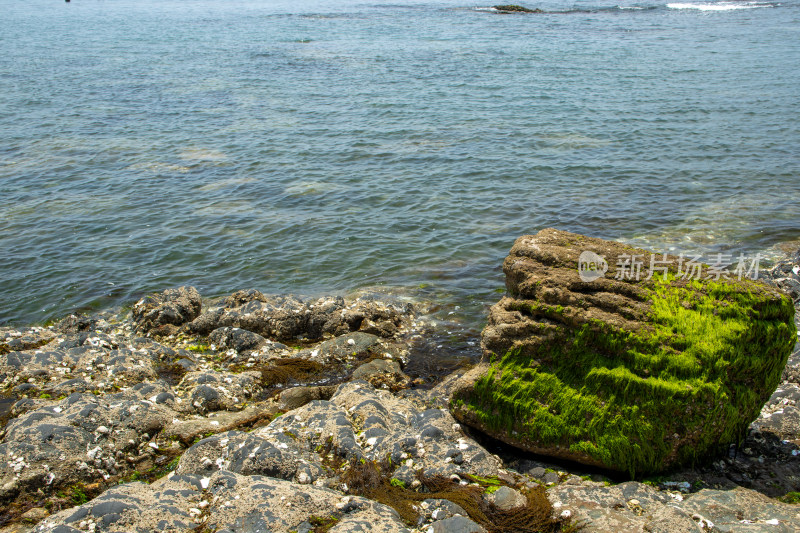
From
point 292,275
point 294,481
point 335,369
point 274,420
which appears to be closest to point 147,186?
point 292,275

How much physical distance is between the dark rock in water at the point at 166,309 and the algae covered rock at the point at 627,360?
22.3 ft

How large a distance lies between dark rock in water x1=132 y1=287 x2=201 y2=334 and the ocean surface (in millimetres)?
1219

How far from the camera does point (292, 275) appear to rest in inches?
581

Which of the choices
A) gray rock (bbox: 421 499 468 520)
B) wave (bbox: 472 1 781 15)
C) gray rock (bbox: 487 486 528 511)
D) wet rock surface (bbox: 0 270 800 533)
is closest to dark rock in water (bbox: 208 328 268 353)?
wet rock surface (bbox: 0 270 800 533)

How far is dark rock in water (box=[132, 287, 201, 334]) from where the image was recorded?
39.8 feet

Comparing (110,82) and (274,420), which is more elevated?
(110,82)

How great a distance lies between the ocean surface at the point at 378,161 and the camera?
49.4ft

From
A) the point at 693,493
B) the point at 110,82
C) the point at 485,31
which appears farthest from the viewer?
the point at 485,31

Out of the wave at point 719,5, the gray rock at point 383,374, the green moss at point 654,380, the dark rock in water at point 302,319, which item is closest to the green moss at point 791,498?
the green moss at point 654,380

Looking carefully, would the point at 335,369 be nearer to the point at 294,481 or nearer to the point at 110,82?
the point at 294,481

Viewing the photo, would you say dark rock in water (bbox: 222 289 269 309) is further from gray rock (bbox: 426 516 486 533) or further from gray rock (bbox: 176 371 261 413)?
gray rock (bbox: 426 516 486 533)

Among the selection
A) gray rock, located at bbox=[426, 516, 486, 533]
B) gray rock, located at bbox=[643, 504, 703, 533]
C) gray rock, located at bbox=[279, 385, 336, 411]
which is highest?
gray rock, located at bbox=[643, 504, 703, 533]

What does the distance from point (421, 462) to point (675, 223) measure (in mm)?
12138

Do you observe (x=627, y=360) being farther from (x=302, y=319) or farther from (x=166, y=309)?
(x=166, y=309)
